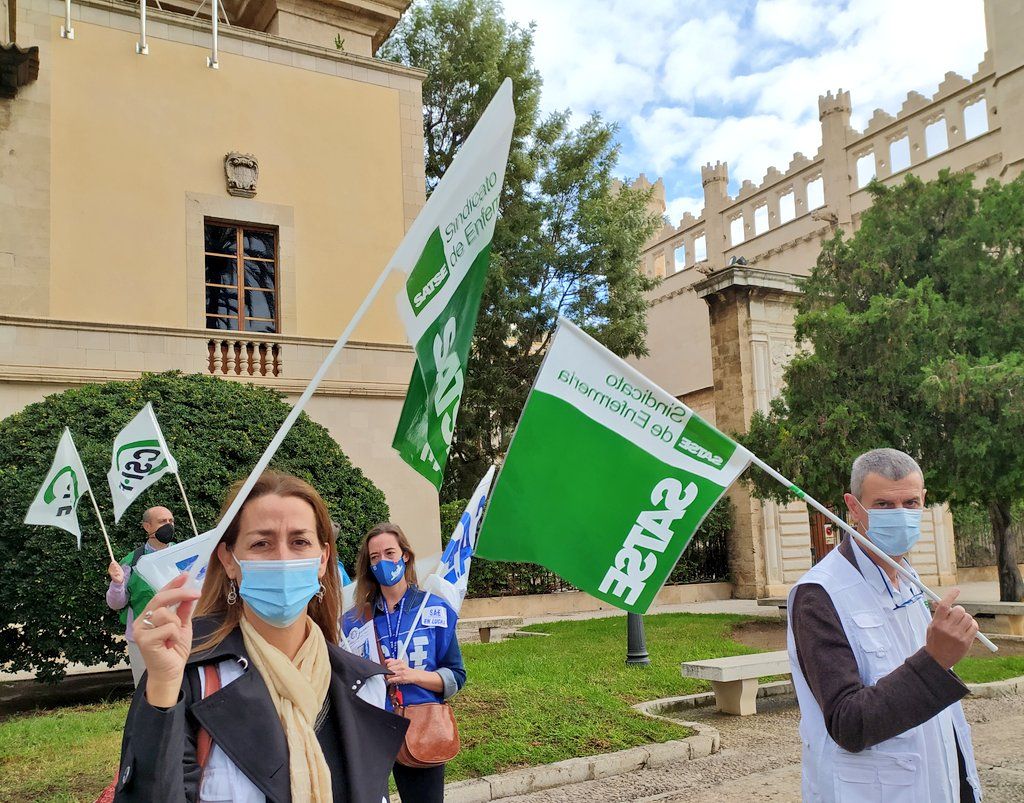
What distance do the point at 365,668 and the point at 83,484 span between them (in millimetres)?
6512

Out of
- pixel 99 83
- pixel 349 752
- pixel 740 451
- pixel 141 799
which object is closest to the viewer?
pixel 141 799

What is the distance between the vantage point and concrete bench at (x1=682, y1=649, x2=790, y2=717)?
346 inches

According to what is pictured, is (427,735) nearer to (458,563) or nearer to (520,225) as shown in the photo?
(458,563)

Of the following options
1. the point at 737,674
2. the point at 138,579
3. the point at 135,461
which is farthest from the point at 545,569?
the point at 138,579

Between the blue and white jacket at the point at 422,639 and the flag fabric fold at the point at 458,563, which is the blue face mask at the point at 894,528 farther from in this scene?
the flag fabric fold at the point at 458,563

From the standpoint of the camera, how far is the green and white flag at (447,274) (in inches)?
147

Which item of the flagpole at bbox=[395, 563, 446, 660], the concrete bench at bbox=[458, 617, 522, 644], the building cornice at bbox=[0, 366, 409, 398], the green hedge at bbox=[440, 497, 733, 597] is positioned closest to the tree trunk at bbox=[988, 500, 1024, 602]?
the green hedge at bbox=[440, 497, 733, 597]

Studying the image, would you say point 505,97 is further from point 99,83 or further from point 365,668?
point 99,83

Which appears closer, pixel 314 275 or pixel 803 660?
pixel 803 660

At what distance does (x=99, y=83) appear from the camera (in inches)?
572

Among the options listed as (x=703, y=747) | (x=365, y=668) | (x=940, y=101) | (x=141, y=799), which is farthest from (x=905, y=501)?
(x=940, y=101)

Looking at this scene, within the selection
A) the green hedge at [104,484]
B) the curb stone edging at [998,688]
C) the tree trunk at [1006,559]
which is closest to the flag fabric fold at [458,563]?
the green hedge at [104,484]

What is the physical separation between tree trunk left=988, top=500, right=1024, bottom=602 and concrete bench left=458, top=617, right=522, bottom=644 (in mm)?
8230

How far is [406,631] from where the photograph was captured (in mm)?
4445
